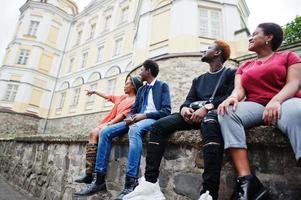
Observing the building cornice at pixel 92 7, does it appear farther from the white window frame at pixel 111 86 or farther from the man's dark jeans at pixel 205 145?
the man's dark jeans at pixel 205 145

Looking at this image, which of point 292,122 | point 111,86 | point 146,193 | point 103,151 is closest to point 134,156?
point 146,193

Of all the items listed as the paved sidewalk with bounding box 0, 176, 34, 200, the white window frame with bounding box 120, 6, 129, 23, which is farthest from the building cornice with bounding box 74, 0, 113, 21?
the paved sidewalk with bounding box 0, 176, 34, 200

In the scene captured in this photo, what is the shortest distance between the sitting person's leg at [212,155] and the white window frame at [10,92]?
25.1 metres

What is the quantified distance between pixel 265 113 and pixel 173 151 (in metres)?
0.99

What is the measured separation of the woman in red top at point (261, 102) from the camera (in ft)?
5.51

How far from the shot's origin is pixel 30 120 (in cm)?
2247

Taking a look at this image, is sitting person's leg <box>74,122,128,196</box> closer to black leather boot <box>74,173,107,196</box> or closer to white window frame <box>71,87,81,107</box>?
black leather boot <box>74,173,107,196</box>

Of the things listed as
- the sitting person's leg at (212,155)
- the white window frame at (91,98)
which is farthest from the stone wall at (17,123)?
the sitting person's leg at (212,155)

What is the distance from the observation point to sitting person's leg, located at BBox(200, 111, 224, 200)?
5.80 feet

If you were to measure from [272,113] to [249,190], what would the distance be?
24.1 inches

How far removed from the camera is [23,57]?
24.1 metres

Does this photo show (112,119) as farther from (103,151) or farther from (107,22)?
(107,22)

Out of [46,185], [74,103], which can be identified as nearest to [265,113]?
[46,185]

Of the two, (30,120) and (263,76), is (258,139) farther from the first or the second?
(30,120)
